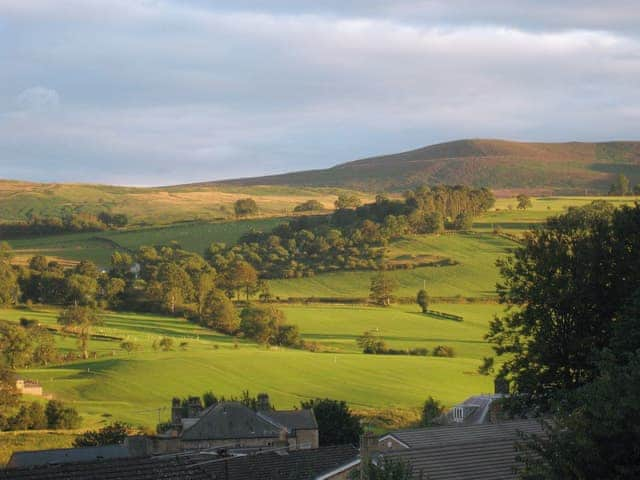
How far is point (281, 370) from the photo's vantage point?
272 ft

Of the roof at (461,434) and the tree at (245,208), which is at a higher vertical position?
the tree at (245,208)

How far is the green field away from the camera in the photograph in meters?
74.7

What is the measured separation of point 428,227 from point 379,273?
90.9 feet

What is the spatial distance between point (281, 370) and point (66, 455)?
1579 inches

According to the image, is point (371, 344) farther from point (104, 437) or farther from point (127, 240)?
point (127, 240)

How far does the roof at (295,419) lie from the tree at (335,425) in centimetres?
138

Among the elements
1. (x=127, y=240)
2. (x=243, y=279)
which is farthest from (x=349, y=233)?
(x=127, y=240)

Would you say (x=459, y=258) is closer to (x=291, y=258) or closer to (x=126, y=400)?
(x=291, y=258)

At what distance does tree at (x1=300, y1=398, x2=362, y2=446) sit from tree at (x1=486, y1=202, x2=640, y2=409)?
83.0 ft

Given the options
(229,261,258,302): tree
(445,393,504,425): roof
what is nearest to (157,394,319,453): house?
(445,393,504,425): roof

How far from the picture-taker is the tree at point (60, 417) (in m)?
64.1

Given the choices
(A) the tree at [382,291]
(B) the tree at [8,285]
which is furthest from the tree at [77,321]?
(A) the tree at [382,291]

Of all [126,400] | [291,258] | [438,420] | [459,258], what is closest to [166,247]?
[291,258]

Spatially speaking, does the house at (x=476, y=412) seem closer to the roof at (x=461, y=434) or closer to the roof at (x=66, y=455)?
the roof at (x=66, y=455)
